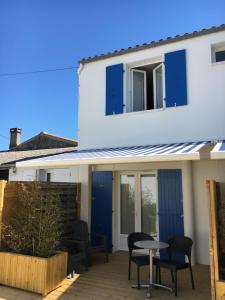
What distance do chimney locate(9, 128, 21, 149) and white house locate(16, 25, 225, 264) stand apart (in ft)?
84.6

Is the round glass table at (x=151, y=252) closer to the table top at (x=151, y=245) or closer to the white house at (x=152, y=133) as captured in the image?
the table top at (x=151, y=245)

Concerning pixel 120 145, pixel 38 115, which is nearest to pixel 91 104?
pixel 120 145

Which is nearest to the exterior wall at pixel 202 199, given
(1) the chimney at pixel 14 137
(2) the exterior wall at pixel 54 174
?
(2) the exterior wall at pixel 54 174

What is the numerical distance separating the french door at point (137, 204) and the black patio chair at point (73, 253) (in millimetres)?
3392

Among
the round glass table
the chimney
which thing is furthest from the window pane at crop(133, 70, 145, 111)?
the chimney

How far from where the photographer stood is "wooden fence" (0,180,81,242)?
11.1 m

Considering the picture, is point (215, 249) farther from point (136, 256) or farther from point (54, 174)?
point (54, 174)

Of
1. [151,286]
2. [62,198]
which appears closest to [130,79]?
[62,198]

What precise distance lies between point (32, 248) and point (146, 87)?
428 inches

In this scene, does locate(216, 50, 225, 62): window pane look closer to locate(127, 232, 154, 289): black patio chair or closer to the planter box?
locate(127, 232, 154, 289): black patio chair

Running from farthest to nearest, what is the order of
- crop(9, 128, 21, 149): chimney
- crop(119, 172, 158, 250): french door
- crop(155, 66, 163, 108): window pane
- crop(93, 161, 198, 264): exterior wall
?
crop(9, 128, 21, 149): chimney → crop(155, 66, 163, 108): window pane → crop(119, 172, 158, 250): french door → crop(93, 161, 198, 264): exterior wall

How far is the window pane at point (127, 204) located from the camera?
16156 mm

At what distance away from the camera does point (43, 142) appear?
3878 centimetres

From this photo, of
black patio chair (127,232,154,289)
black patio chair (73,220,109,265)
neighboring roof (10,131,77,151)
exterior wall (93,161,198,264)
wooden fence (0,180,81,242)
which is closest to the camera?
black patio chair (127,232,154,289)
